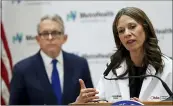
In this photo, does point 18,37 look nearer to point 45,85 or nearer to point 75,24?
point 75,24

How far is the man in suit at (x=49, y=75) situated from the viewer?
308cm

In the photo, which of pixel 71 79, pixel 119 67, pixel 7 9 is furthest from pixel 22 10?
pixel 119 67

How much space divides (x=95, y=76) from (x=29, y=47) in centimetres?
77

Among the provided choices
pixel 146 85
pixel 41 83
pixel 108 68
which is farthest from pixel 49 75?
pixel 146 85

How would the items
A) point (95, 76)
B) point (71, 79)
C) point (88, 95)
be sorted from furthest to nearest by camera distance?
point (95, 76), point (71, 79), point (88, 95)

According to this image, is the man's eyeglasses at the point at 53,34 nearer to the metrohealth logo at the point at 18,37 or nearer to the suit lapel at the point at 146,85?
the metrohealth logo at the point at 18,37

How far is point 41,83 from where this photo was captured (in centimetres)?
Result: 310

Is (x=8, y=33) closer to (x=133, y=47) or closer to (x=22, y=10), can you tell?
(x=22, y=10)

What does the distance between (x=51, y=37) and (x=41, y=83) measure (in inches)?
16.9

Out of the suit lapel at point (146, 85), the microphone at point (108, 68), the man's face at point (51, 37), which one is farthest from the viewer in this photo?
the man's face at point (51, 37)

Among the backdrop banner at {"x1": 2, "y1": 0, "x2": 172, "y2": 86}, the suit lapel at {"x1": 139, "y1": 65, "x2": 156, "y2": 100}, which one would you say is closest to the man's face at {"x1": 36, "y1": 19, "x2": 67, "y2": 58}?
the backdrop banner at {"x1": 2, "y1": 0, "x2": 172, "y2": 86}

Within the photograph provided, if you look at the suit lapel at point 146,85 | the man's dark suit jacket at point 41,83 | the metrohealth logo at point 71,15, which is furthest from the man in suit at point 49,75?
the suit lapel at point 146,85

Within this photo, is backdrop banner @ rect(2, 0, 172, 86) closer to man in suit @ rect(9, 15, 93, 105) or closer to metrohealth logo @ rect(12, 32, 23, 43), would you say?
metrohealth logo @ rect(12, 32, 23, 43)

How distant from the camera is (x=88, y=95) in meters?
1.99
